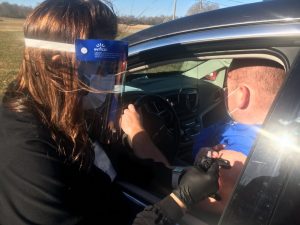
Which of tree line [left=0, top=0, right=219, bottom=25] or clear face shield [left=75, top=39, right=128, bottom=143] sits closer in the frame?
clear face shield [left=75, top=39, right=128, bottom=143]

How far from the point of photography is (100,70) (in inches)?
68.7

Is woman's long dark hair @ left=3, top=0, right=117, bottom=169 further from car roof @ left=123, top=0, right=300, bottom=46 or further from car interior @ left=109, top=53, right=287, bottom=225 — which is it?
car interior @ left=109, top=53, right=287, bottom=225

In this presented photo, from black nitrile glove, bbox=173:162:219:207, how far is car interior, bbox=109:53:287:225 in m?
0.41

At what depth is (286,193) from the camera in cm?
129

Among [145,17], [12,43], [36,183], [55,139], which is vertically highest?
[145,17]

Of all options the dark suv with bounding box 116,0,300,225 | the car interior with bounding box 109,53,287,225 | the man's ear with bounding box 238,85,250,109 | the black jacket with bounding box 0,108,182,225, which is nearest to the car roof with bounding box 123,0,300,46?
the dark suv with bounding box 116,0,300,225

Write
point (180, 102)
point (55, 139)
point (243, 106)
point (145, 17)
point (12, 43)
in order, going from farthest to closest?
point (180, 102), point (12, 43), point (145, 17), point (243, 106), point (55, 139)

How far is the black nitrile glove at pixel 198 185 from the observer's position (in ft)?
5.07

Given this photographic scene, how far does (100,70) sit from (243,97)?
575 mm

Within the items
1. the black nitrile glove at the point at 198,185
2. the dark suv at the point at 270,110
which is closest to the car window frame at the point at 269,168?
the dark suv at the point at 270,110

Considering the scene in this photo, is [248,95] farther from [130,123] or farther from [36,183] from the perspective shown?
[36,183]

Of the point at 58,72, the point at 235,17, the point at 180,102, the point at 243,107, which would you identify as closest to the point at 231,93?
the point at 243,107

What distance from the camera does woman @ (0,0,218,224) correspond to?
1514mm

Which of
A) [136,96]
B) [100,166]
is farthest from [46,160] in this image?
[136,96]
